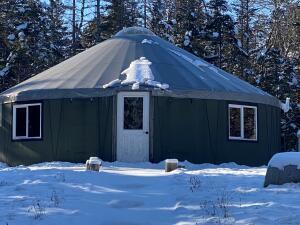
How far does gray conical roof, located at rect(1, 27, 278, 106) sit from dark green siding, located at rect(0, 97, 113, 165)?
0.89 ft

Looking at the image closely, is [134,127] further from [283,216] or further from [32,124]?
[283,216]

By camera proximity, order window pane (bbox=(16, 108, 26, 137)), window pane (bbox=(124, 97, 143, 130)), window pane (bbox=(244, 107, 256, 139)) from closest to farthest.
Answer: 1. window pane (bbox=(124, 97, 143, 130))
2. window pane (bbox=(16, 108, 26, 137))
3. window pane (bbox=(244, 107, 256, 139))

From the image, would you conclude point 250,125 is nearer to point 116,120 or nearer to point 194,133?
point 194,133

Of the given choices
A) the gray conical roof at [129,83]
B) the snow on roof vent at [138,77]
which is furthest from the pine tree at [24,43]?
the snow on roof vent at [138,77]

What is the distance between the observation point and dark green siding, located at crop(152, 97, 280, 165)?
44.7 ft

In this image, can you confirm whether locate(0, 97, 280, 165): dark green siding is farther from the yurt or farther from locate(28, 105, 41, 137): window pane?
locate(28, 105, 41, 137): window pane

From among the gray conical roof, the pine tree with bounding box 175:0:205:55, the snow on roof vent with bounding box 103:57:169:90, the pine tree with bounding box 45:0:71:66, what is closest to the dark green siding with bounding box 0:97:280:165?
the gray conical roof

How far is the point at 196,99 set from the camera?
1398cm

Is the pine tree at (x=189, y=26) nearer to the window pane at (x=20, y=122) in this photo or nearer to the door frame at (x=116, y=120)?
the window pane at (x=20, y=122)

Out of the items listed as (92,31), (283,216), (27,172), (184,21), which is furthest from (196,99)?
(92,31)

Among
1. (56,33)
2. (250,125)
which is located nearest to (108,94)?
(250,125)

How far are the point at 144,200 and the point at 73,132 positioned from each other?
6.94m

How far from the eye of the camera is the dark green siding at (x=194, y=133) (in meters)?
13.6

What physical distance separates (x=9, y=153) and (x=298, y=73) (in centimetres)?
1755
